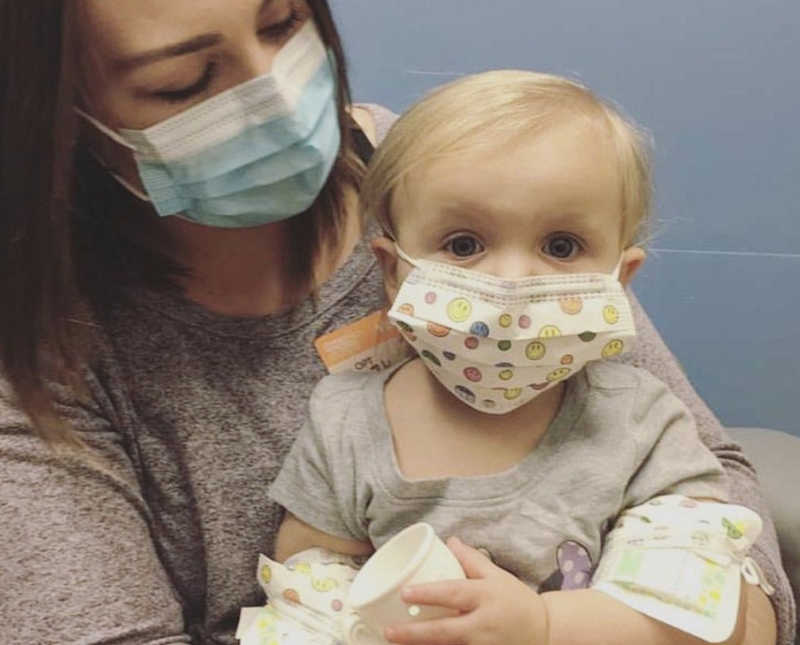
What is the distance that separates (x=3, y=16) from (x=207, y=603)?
2.01 ft

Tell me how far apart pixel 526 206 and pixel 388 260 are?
17 centimetres

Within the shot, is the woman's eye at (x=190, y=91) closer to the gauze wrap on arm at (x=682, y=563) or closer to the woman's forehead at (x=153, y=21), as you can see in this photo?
the woman's forehead at (x=153, y=21)

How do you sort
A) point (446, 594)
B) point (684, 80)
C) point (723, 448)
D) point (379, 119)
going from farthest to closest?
point (684, 80) → point (379, 119) → point (723, 448) → point (446, 594)

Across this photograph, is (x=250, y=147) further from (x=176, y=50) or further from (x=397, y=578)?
(x=397, y=578)

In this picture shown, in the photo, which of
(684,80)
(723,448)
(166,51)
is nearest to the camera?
(166,51)

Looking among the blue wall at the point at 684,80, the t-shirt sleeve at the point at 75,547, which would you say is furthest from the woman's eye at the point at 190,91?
the blue wall at the point at 684,80

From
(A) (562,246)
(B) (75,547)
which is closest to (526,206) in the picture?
(A) (562,246)

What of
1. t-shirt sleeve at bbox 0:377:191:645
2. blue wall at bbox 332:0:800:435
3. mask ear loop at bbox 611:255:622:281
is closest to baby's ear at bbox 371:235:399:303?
mask ear loop at bbox 611:255:622:281

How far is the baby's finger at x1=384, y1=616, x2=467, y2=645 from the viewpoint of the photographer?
0.83 m

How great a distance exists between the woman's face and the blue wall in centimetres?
92

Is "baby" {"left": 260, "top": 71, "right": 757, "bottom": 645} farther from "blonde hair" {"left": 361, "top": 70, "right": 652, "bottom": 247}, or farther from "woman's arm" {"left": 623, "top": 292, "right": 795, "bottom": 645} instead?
"woman's arm" {"left": 623, "top": 292, "right": 795, "bottom": 645}

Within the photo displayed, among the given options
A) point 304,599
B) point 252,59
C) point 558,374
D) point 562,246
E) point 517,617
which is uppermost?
point 252,59

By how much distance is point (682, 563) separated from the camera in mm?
896

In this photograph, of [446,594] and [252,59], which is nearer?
[446,594]
